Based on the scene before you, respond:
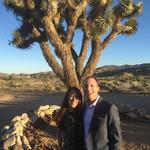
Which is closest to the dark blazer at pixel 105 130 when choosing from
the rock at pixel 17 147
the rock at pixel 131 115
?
the rock at pixel 17 147

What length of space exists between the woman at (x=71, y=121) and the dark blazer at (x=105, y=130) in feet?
0.91

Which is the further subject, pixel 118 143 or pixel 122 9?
pixel 122 9

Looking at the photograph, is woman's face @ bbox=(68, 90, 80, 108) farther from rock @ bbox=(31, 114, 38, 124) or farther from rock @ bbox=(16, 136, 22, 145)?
rock @ bbox=(31, 114, 38, 124)

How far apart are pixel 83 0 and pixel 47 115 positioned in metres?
4.56

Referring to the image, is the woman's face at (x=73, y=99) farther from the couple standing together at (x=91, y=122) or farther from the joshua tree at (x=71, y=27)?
the joshua tree at (x=71, y=27)

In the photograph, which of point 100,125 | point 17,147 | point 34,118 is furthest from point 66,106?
point 34,118

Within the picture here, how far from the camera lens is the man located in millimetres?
4062

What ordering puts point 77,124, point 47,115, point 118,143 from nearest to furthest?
point 118,143 → point 77,124 → point 47,115

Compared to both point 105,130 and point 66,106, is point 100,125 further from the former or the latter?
point 66,106

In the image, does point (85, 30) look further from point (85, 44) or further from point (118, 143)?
point (118, 143)

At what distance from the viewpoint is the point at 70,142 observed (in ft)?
14.8

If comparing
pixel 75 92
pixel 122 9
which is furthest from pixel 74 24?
pixel 75 92

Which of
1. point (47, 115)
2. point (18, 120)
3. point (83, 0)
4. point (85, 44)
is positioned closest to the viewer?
point (18, 120)

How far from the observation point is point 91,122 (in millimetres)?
4141
